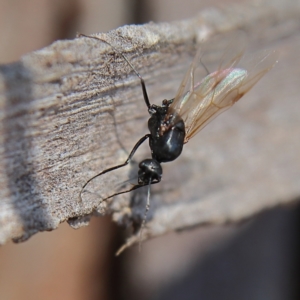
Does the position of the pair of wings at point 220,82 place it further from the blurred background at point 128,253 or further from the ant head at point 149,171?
the blurred background at point 128,253

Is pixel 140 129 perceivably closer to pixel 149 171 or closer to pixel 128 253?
pixel 149 171

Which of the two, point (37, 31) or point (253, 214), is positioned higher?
point (37, 31)

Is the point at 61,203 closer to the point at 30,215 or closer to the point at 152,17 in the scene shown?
the point at 30,215

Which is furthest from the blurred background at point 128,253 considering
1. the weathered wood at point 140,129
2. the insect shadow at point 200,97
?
the insect shadow at point 200,97

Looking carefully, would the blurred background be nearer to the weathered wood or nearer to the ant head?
the weathered wood

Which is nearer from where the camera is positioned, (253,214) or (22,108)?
(22,108)

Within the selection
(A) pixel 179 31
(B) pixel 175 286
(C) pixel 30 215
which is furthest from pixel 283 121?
(C) pixel 30 215

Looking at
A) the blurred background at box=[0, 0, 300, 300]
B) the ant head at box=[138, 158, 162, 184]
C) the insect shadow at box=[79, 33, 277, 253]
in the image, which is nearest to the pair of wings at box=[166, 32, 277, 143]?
the insect shadow at box=[79, 33, 277, 253]

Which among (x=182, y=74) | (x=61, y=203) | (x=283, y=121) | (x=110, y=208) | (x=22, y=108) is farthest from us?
(x=283, y=121)

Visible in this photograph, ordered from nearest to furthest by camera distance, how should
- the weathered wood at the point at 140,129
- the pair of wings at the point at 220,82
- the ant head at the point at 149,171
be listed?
the weathered wood at the point at 140,129, the ant head at the point at 149,171, the pair of wings at the point at 220,82
